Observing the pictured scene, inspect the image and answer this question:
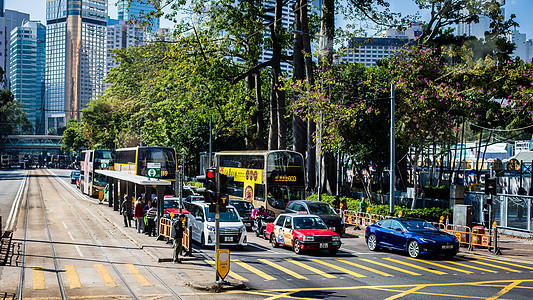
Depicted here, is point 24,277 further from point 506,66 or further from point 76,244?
point 506,66

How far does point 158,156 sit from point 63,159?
510 feet

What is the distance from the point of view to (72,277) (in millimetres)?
14484

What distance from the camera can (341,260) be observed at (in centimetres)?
1903

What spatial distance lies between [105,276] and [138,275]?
3.05 feet

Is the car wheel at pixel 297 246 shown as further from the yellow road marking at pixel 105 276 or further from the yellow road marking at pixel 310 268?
the yellow road marking at pixel 105 276

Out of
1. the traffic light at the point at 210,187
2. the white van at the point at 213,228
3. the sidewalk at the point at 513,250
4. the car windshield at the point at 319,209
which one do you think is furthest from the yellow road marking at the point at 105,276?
the sidewalk at the point at 513,250

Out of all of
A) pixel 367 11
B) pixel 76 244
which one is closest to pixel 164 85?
pixel 367 11

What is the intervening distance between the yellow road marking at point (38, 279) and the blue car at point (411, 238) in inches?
506

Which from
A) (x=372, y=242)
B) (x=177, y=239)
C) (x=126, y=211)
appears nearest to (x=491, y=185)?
(x=372, y=242)

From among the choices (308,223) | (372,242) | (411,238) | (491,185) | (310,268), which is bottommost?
(310,268)

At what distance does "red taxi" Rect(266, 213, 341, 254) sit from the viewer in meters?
19.9

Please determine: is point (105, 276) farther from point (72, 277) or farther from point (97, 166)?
point (97, 166)

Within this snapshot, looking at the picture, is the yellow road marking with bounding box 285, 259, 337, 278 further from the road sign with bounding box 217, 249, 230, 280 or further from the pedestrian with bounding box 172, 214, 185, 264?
the pedestrian with bounding box 172, 214, 185, 264

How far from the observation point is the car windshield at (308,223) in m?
20.9
